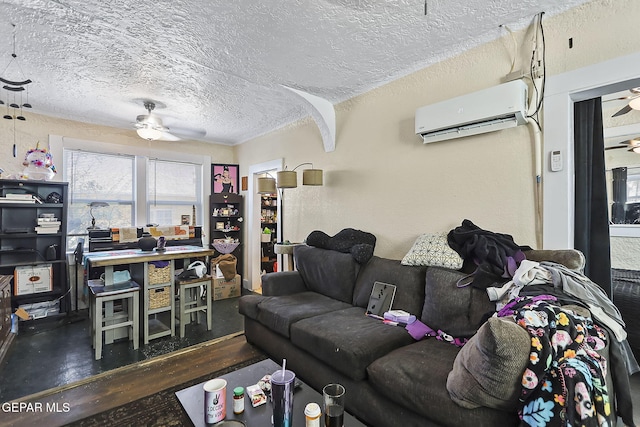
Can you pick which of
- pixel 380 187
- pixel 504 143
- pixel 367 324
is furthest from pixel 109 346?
pixel 504 143

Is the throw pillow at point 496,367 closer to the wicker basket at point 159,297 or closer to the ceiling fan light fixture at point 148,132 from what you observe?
the wicker basket at point 159,297

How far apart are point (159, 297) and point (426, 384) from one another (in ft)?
9.09

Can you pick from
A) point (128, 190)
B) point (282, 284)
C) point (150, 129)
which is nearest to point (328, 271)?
point (282, 284)

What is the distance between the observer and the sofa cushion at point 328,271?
2810 millimetres

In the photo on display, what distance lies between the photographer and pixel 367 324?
2.15m

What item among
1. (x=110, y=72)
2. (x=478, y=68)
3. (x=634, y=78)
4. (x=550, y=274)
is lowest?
(x=550, y=274)

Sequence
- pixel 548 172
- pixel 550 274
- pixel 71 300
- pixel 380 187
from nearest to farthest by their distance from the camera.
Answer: pixel 550 274 < pixel 548 172 < pixel 380 187 < pixel 71 300

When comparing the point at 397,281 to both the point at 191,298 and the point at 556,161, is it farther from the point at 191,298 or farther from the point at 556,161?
the point at 191,298

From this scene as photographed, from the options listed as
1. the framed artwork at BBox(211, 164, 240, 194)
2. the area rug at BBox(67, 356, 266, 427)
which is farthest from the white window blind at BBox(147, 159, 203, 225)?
the area rug at BBox(67, 356, 266, 427)

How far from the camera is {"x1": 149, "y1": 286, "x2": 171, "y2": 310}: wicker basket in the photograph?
3029 millimetres

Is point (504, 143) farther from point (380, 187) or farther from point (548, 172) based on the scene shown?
point (380, 187)

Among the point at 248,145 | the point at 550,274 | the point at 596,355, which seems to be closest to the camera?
the point at 596,355

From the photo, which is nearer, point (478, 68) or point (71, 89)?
point (478, 68)

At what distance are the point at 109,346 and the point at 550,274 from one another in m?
3.75
